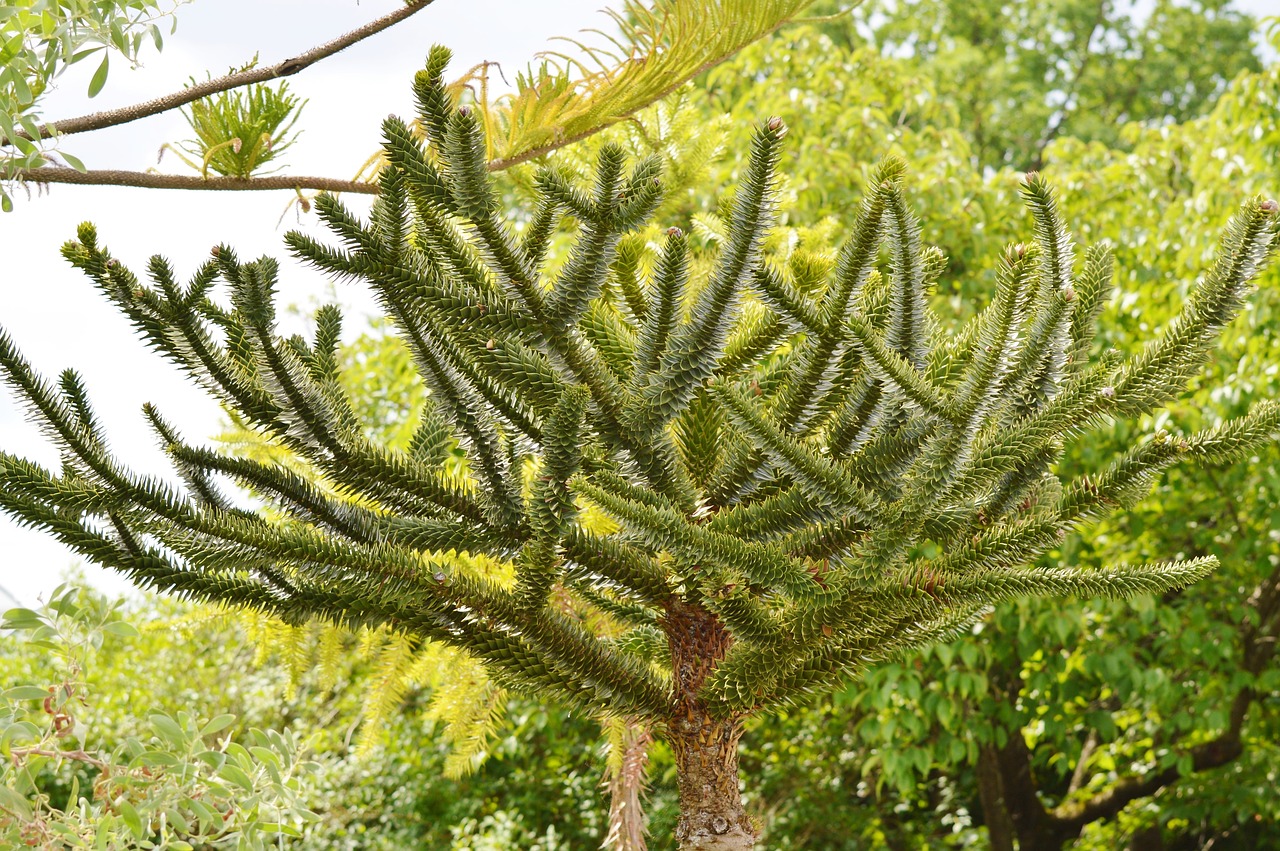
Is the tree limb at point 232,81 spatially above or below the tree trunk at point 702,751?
above

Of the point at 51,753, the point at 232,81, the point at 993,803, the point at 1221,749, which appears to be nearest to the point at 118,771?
the point at 51,753

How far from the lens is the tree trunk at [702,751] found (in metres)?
1.64

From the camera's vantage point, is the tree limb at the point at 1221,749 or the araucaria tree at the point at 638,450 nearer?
the araucaria tree at the point at 638,450

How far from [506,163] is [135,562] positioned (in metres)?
1.02

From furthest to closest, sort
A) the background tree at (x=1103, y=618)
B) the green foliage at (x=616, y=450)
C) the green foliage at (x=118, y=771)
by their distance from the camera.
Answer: the background tree at (x=1103, y=618) → the green foliage at (x=118, y=771) → the green foliage at (x=616, y=450)

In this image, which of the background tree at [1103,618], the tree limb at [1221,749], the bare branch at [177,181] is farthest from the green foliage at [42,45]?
the tree limb at [1221,749]

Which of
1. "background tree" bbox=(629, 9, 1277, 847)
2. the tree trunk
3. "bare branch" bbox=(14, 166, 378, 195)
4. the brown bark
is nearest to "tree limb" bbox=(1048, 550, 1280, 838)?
"background tree" bbox=(629, 9, 1277, 847)

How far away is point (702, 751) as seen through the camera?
167 centimetres

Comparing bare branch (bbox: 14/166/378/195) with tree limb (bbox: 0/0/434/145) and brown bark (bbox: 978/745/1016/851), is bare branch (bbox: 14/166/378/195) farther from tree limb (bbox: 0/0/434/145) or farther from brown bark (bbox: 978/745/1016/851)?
brown bark (bbox: 978/745/1016/851)

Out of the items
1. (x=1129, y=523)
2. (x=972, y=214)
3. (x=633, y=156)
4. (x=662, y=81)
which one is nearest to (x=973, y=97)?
(x=972, y=214)

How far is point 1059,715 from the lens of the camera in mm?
5430

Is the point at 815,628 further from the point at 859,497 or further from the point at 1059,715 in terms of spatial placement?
the point at 1059,715

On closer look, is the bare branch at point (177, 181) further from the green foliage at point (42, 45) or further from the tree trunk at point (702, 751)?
the tree trunk at point (702, 751)

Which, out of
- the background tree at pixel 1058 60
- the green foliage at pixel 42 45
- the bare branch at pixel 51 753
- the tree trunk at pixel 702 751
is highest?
the background tree at pixel 1058 60
